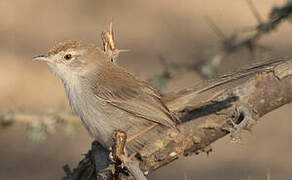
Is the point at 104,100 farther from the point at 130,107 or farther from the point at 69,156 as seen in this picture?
the point at 69,156

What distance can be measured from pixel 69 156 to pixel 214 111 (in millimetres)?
5642

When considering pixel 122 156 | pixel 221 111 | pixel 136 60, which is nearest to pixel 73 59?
pixel 221 111

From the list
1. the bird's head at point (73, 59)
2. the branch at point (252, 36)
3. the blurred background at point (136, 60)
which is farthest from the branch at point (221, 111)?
Answer: the blurred background at point (136, 60)

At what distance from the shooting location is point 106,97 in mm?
6086

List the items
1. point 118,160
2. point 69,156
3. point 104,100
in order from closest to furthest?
1. point 118,160
2. point 104,100
3. point 69,156

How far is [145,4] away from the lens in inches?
599

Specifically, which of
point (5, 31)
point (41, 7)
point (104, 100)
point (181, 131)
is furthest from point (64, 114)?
point (41, 7)

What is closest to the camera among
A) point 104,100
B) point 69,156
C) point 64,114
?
point 104,100

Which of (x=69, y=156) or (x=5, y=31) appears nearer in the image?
(x=69, y=156)

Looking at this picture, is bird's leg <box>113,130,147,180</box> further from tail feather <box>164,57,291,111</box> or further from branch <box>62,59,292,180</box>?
tail feather <box>164,57,291,111</box>

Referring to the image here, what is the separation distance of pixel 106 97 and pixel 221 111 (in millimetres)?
1172

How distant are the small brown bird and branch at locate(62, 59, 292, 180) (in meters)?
0.18

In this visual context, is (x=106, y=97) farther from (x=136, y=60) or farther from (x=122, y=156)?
(x=136, y=60)

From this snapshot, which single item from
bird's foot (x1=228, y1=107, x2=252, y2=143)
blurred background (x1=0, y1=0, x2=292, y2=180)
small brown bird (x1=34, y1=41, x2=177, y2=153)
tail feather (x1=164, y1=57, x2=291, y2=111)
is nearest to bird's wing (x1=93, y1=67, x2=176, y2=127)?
small brown bird (x1=34, y1=41, x2=177, y2=153)
